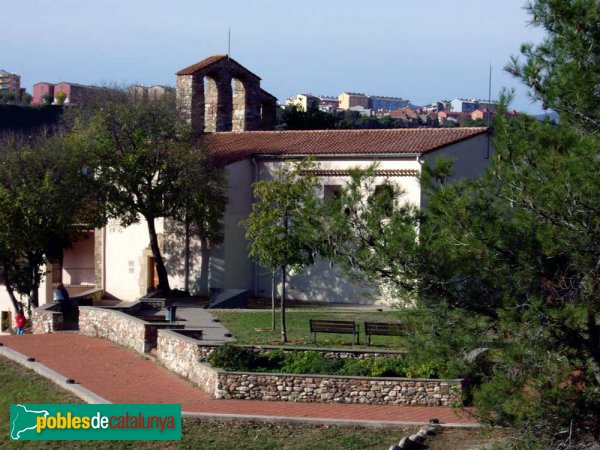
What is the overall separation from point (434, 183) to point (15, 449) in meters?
8.33

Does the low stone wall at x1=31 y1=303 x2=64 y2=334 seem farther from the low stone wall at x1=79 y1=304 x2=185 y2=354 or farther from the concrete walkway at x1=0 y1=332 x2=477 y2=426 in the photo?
the concrete walkway at x1=0 y1=332 x2=477 y2=426

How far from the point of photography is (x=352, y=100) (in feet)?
405

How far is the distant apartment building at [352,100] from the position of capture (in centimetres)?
12294

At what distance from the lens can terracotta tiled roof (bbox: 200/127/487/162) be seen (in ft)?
103

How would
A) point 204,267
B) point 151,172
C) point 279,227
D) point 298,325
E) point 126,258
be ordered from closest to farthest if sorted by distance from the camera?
1. point 279,227
2. point 298,325
3. point 151,172
4. point 204,267
5. point 126,258

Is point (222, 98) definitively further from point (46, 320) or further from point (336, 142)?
point (46, 320)

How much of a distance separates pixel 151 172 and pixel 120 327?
768 centimetres

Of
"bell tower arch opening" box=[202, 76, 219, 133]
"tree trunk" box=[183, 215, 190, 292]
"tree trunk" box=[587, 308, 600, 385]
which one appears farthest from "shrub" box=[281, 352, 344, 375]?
"bell tower arch opening" box=[202, 76, 219, 133]

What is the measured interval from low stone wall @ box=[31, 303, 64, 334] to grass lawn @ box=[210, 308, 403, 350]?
4156 millimetres

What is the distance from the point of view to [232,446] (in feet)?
51.9

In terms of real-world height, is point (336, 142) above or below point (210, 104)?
below

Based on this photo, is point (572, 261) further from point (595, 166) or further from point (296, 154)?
point (296, 154)

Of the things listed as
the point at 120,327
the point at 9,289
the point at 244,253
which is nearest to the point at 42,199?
the point at 9,289

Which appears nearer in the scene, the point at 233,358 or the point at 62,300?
the point at 233,358
